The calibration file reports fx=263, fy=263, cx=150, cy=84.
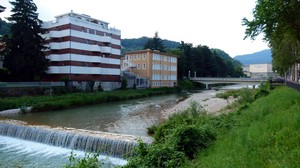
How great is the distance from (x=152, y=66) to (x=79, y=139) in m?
46.9

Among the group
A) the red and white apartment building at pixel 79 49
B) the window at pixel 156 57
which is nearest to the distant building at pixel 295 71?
the window at pixel 156 57

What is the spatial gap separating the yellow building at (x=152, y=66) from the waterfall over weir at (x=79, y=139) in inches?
1697

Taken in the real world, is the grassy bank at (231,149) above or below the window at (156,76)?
below

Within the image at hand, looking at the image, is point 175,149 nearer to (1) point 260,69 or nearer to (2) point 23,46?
(2) point 23,46

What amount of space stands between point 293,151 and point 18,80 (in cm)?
3761

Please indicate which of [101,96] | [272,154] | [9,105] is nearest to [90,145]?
[272,154]

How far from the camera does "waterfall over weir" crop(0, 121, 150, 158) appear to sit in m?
14.2

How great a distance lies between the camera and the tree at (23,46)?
3553 centimetres

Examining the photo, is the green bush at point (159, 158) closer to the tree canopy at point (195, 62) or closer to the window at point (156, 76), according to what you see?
the window at point (156, 76)

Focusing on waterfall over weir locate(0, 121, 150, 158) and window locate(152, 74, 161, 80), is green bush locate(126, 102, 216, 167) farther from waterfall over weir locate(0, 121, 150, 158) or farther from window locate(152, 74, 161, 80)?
window locate(152, 74, 161, 80)

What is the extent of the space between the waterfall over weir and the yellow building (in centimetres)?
4312

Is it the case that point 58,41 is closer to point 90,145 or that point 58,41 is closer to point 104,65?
point 104,65

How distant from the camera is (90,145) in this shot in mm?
15273

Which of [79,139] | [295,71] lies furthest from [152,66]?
[79,139]
